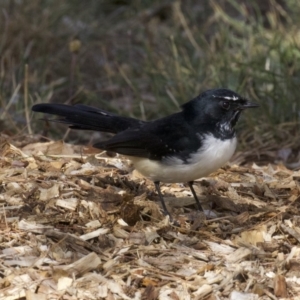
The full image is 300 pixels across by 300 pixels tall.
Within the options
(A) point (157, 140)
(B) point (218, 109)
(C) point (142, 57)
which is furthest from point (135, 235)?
(C) point (142, 57)

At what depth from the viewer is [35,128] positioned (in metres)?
7.99

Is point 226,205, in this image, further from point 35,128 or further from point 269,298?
point 35,128

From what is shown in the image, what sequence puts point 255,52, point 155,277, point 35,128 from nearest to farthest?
point 155,277, point 35,128, point 255,52

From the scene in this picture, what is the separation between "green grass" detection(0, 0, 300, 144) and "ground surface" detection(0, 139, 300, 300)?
189 cm

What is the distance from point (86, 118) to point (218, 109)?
3.04 ft

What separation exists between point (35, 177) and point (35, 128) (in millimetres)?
2655

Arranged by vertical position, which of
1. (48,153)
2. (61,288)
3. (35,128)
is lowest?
(35,128)

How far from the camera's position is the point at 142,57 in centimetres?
1120

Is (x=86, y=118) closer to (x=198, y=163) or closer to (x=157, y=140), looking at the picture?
(x=157, y=140)

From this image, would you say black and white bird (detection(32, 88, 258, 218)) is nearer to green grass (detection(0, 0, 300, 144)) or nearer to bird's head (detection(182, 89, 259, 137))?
bird's head (detection(182, 89, 259, 137))

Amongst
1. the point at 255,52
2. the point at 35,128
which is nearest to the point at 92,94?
the point at 35,128

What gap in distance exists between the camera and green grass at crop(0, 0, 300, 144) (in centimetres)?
812

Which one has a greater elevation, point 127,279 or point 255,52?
point 127,279

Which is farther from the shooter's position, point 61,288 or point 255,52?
point 255,52
